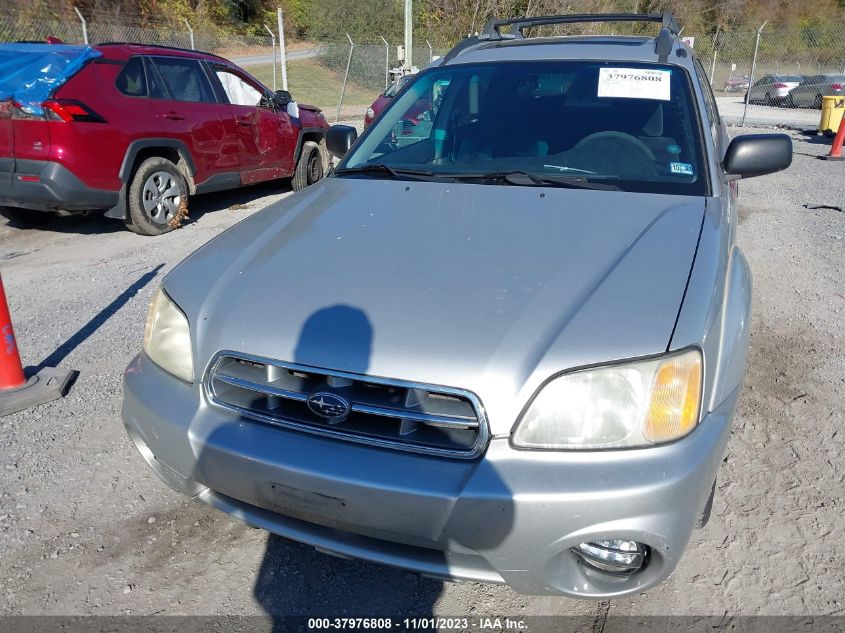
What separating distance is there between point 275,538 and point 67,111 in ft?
16.1

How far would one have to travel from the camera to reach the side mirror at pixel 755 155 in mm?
3002

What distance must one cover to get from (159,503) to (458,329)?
166 cm

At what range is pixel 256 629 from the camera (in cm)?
223

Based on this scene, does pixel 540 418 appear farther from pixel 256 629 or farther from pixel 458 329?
pixel 256 629

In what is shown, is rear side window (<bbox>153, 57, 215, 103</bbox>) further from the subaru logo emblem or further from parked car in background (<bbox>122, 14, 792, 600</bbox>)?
the subaru logo emblem

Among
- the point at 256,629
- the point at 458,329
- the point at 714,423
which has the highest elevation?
the point at 458,329

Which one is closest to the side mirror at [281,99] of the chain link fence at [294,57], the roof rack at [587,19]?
the roof rack at [587,19]

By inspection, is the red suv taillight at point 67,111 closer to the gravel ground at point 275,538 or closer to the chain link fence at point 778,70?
the gravel ground at point 275,538

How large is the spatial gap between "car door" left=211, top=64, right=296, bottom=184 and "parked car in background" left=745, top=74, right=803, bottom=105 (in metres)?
19.1

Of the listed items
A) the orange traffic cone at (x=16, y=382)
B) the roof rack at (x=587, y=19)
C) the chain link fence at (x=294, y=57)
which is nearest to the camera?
the orange traffic cone at (x=16, y=382)

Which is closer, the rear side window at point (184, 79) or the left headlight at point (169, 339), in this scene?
the left headlight at point (169, 339)

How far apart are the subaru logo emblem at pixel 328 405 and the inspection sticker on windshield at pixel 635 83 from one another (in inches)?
84.6

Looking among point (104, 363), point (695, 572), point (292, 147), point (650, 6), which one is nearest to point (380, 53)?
point (292, 147)

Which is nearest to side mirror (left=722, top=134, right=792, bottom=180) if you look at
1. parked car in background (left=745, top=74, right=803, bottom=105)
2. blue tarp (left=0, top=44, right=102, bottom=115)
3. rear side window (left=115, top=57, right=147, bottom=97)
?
blue tarp (left=0, top=44, right=102, bottom=115)
